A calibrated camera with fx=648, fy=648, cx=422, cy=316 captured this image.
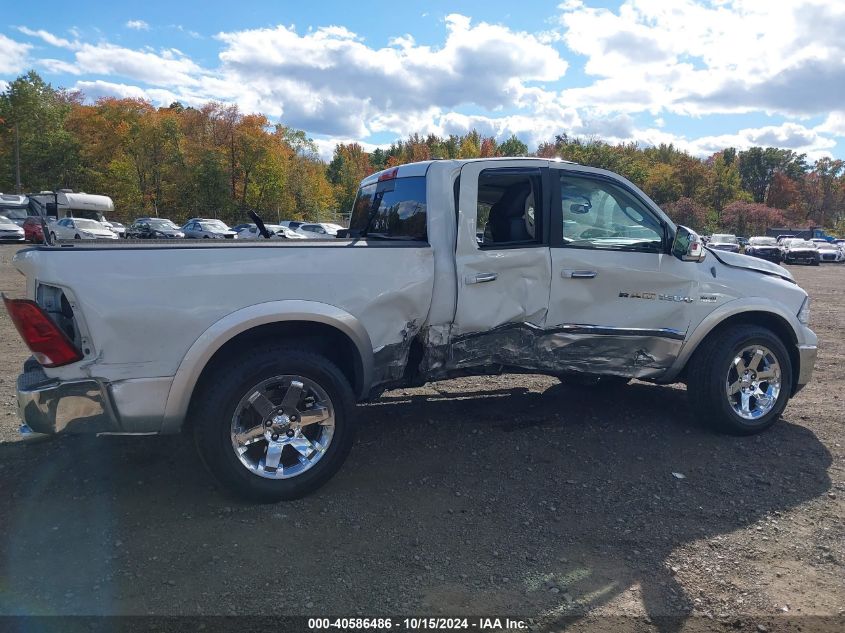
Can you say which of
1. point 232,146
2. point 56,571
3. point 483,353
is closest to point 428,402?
point 483,353

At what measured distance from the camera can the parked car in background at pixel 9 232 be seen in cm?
3416

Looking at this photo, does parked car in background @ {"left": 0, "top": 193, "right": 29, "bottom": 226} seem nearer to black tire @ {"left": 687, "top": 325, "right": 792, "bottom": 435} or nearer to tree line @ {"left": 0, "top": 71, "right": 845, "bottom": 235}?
tree line @ {"left": 0, "top": 71, "right": 845, "bottom": 235}

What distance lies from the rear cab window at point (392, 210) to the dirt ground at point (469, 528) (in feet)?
5.12

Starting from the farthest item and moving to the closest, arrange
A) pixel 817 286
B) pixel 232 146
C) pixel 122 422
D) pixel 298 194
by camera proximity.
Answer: pixel 298 194 < pixel 232 146 < pixel 817 286 < pixel 122 422

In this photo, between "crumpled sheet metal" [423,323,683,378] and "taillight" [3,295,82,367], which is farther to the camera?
"crumpled sheet metal" [423,323,683,378]

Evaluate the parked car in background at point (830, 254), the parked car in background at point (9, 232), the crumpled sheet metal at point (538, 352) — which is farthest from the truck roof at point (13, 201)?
the parked car in background at point (830, 254)

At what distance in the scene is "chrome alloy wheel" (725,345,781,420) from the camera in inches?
198

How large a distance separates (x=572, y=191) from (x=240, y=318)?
102 inches

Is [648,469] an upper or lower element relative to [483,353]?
lower

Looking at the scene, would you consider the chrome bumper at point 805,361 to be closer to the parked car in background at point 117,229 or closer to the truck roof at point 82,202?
the parked car in background at point 117,229

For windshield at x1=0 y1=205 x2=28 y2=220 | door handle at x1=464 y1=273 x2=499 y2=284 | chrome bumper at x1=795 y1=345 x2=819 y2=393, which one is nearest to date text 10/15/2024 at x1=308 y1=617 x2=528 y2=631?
door handle at x1=464 y1=273 x2=499 y2=284

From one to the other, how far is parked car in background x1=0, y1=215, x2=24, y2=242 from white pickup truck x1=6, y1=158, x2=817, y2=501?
117 ft

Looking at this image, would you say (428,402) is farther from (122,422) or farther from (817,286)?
(817,286)

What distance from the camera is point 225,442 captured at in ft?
11.8
